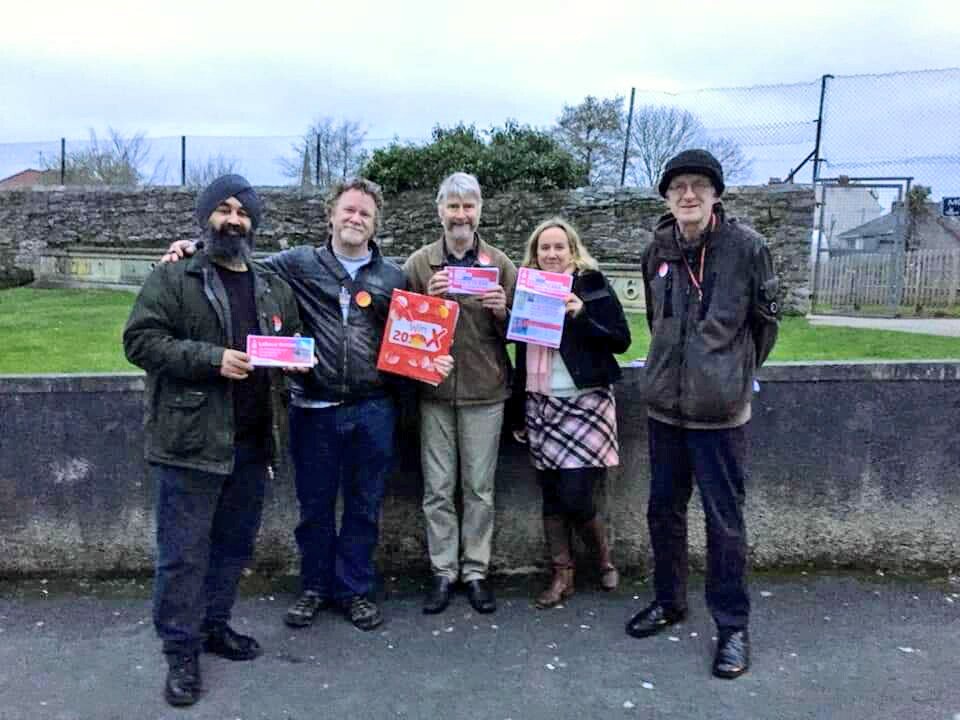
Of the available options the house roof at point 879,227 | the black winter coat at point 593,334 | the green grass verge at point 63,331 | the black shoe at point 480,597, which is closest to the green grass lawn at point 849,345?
the black winter coat at point 593,334

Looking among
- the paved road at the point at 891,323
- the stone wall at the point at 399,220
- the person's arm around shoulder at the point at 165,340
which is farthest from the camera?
the stone wall at the point at 399,220

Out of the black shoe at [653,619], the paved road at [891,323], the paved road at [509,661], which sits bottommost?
the paved road at [509,661]

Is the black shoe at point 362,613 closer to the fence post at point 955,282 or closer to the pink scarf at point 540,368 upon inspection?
the pink scarf at point 540,368

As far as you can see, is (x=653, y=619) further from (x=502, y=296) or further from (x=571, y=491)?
(x=502, y=296)

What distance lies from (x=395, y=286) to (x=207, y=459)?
49.2 inches

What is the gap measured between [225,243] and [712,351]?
2073 millimetres

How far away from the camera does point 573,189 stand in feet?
47.9

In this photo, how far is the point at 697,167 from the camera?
11.5 feet

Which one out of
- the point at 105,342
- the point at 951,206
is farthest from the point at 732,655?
the point at 951,206

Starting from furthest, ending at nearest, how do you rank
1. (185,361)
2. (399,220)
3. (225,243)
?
(399,220) → (225,243) → (185,361)

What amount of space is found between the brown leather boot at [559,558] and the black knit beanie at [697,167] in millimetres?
1805

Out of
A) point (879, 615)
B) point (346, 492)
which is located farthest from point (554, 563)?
point (879, 615)

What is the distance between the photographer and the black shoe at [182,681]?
10.7ft

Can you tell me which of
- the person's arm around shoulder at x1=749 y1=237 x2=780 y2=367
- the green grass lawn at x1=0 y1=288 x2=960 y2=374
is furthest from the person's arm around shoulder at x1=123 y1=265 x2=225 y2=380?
the green grass lawn at x1=0 y1=288 x2=960 y2=374
